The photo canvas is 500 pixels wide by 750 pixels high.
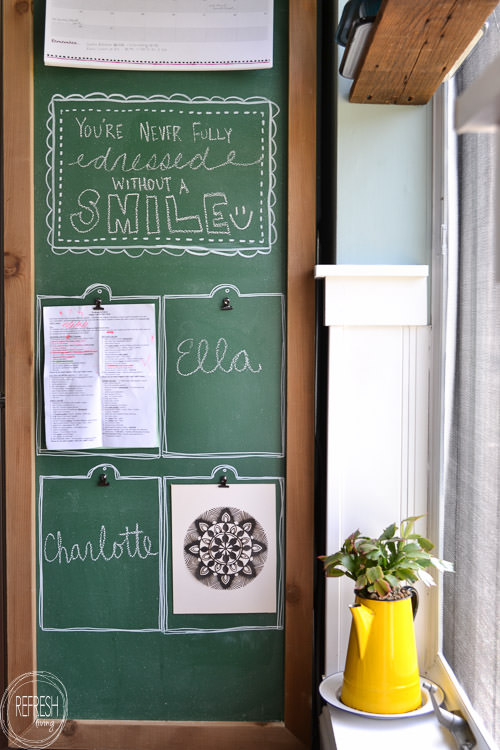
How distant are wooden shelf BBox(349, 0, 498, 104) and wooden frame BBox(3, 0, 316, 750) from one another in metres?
0.24

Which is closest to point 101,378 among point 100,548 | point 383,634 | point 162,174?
point 100,548

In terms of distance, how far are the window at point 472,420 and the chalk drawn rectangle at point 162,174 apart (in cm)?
48

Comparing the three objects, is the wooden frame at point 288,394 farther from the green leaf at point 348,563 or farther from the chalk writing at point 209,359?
the green leaf at point 348,563

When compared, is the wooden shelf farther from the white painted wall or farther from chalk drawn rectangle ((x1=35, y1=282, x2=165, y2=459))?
chalk drawn rectangle ((x1=35, y1=282, x2=165, y2=459))

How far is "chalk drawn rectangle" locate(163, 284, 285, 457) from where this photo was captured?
173cm

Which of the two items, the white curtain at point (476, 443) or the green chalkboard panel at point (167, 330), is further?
the green chalkboard panel at point (167, 330)

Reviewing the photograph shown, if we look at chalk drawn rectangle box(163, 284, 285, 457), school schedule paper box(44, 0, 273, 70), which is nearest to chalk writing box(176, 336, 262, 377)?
chalk drawn rectangle box(163, 284, 285, 457)

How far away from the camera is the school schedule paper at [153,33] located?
5.48 feet

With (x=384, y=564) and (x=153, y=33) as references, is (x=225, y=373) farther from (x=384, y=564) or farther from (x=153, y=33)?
(x=153, y=33)

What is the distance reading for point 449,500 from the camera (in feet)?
5.03

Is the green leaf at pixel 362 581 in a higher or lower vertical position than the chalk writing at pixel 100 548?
higher

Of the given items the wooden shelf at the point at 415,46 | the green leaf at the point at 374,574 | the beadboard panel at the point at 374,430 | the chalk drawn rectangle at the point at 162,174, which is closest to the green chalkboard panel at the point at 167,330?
the chalk drawn rectangle at the point at 162,174

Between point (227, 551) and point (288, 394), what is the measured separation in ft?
1.43

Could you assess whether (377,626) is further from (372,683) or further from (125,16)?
(125,16)
